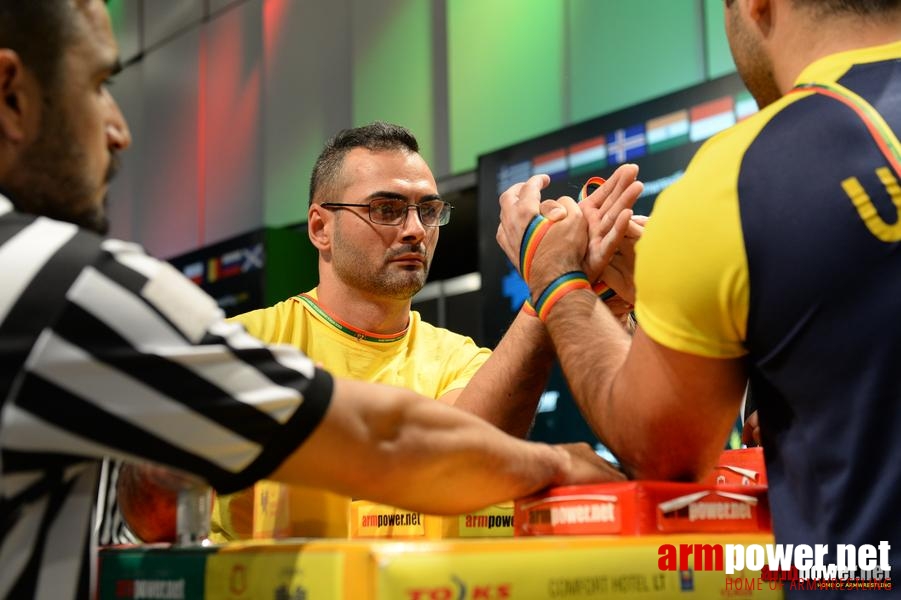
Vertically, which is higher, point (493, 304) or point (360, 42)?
point (360, 42)

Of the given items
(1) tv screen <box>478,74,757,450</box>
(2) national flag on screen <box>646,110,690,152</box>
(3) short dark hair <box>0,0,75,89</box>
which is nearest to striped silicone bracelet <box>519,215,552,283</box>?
(3) short dark hair <box>0,0,75,89</box>

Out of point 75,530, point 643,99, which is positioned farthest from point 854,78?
point 643,99

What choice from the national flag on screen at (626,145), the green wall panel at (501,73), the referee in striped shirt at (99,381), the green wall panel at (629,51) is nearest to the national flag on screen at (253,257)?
the green wall panel at (501,73)

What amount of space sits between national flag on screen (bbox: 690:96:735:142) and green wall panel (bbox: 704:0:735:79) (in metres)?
0.29

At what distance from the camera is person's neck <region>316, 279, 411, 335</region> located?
2.75 m

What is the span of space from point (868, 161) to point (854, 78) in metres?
0.13

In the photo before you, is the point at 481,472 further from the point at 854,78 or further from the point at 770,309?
the point at 854,78

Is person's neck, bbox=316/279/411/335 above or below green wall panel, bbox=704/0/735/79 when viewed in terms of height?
below

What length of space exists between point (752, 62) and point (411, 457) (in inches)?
27.9

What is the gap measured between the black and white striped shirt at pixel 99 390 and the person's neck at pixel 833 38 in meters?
0.74

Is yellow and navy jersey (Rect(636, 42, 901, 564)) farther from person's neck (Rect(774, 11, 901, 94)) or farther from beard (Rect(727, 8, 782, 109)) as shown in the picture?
beard (Rect(727, 8, 782, 109))

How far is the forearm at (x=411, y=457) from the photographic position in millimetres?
970

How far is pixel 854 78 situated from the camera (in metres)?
1.14

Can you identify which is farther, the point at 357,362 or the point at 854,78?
the point at 357,362
